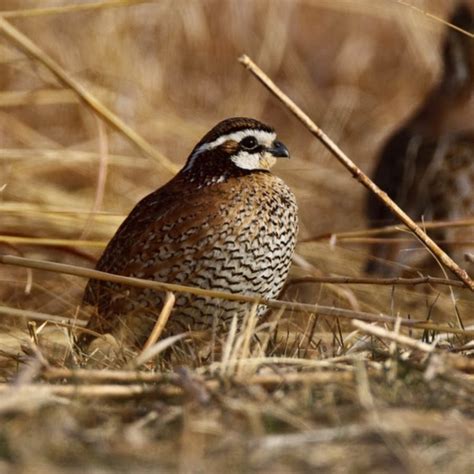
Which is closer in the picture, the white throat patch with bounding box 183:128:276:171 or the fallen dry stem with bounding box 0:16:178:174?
the white throat patch with bounding box 183:128:276:171

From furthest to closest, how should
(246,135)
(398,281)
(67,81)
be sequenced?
1. (67,81)
2. (246,135)
3. (398,281)

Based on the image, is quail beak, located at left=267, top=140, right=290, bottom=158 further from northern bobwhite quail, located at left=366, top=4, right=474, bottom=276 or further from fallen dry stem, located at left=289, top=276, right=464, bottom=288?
northern bobwhite quail, located at left=366, top=4, right=474, bottom=276

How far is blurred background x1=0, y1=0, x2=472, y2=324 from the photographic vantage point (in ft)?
20.5

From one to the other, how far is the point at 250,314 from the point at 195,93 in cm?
555

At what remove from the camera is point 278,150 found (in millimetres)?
4254

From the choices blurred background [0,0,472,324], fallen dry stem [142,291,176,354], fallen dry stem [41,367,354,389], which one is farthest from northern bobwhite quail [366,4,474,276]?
fallen dry stem [41,367,354,389]

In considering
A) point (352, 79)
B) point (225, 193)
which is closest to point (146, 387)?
point (225, 193)

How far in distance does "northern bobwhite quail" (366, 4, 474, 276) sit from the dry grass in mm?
341

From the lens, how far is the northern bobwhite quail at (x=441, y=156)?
6.58 metres

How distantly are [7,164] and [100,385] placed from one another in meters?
3.66

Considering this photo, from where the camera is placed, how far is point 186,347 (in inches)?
139

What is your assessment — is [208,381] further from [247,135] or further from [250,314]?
[247,135]

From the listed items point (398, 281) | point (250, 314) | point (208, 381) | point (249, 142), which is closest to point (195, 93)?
point (249, 142)

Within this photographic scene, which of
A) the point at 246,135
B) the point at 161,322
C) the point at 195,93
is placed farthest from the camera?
the point at 195,93
